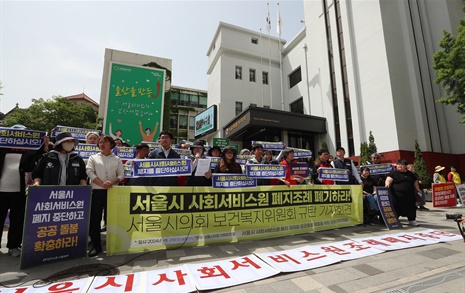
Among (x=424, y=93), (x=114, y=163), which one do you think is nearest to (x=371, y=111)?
(x=424, y=93)

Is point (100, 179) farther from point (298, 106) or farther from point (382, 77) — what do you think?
point (298, 106)

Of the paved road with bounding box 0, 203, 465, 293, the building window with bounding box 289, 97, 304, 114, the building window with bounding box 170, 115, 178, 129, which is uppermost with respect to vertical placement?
the building window with bounding box 170, 115, 178, 129

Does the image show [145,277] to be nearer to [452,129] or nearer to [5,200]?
[5,200]

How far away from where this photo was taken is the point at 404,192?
5.85 m

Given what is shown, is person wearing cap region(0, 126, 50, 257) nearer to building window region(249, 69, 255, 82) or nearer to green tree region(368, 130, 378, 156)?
green tree region(368, 130, 378, 156)

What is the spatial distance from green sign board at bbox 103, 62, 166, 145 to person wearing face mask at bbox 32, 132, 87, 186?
7223mm

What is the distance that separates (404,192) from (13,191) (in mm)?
8761

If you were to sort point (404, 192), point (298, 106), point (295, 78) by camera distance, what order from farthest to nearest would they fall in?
point (295, 78)
point (298, 106)
point (404, 192)

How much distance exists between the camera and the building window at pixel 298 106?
2303cm

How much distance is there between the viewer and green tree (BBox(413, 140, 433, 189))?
1295 cm

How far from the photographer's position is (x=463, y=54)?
11500mm

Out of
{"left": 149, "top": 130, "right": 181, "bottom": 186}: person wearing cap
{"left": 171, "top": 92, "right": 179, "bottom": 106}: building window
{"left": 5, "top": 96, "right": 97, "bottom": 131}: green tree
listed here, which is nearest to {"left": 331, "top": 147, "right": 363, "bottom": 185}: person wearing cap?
{"left": 149, "top": 130, "right": 181, "bottom": 186}: person wearing cap

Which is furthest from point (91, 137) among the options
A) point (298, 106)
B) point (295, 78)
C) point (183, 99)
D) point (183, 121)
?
point (183, 99)

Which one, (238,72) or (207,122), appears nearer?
(207,122)
